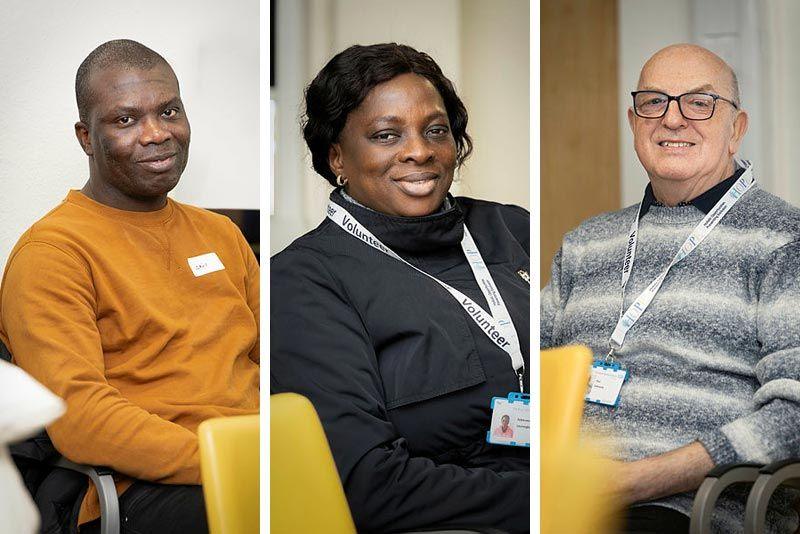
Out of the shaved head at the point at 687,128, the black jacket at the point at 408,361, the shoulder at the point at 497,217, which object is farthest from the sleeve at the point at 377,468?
the shaved head at the point at 687,128

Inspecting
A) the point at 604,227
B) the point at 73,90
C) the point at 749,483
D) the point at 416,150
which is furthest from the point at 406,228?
the point at 749,483

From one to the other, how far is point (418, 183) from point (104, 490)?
117cm

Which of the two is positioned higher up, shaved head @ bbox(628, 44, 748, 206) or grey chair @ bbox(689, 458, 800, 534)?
shaved head @ bbox(628, 44, 748, 206)

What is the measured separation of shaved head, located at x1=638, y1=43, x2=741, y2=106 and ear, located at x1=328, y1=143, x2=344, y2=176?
83 centimetres

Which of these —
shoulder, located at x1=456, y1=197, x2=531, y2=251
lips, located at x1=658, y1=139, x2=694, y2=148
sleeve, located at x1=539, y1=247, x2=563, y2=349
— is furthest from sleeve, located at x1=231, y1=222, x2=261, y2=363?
lips, located at x1=658, y1=139, x2=694, y2=148

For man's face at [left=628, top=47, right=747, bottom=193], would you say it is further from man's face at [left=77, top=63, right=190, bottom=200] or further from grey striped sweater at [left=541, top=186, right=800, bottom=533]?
man's face at [left=77, top=63, right=190, bottom=200]

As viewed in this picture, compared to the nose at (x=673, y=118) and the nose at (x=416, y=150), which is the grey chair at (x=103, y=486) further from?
the nose at (x=673, y=118)

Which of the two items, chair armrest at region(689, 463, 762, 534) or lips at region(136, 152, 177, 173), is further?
lips at region(136, 152, 177, 173)

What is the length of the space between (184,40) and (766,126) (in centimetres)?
158

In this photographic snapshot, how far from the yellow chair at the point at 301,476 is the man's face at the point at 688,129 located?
114 cm

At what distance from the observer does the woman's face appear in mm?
2783

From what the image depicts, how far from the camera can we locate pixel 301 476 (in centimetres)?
278

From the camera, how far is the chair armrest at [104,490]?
8.70 ft

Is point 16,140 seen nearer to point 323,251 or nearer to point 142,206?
point 142,206
